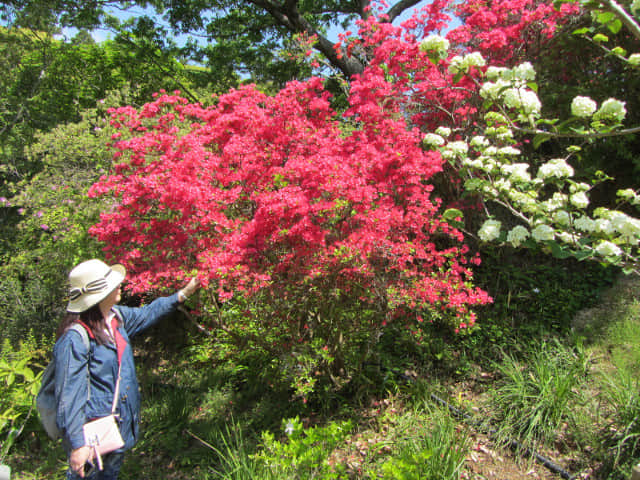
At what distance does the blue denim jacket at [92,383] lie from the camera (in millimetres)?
1767

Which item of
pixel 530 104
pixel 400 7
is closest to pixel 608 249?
pixel 530 104

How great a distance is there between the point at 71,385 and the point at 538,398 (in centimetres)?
306

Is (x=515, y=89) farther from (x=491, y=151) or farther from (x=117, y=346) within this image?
(x=117, y=346)

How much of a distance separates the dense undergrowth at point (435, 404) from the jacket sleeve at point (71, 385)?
0.98 meters

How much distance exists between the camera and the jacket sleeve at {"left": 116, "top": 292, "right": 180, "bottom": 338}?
2.18 meters

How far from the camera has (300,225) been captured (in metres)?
2.70

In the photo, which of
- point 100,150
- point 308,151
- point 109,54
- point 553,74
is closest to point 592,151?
point 553,74

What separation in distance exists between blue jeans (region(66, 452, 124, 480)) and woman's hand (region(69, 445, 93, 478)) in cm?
6

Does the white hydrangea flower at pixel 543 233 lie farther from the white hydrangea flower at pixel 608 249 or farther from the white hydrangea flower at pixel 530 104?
the white hydrangea flower at pixel 530 104

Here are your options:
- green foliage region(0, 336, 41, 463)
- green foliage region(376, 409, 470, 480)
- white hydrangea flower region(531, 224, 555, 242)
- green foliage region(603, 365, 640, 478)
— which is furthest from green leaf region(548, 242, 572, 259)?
green foliage region(0, 336, 41, 463)

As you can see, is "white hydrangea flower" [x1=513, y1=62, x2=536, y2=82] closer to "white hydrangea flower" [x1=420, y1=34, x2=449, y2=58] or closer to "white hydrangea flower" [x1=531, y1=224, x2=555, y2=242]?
"white hydrangea flower" [x1=420, y1=34, x2=449, y2=58]

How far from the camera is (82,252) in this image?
15.7 ft

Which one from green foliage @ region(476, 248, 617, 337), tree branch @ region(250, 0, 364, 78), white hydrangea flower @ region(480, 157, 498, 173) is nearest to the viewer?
white hydrangea flower @ region(480, 157, 498, 173)

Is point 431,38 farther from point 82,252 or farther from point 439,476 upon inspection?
point 82,252
